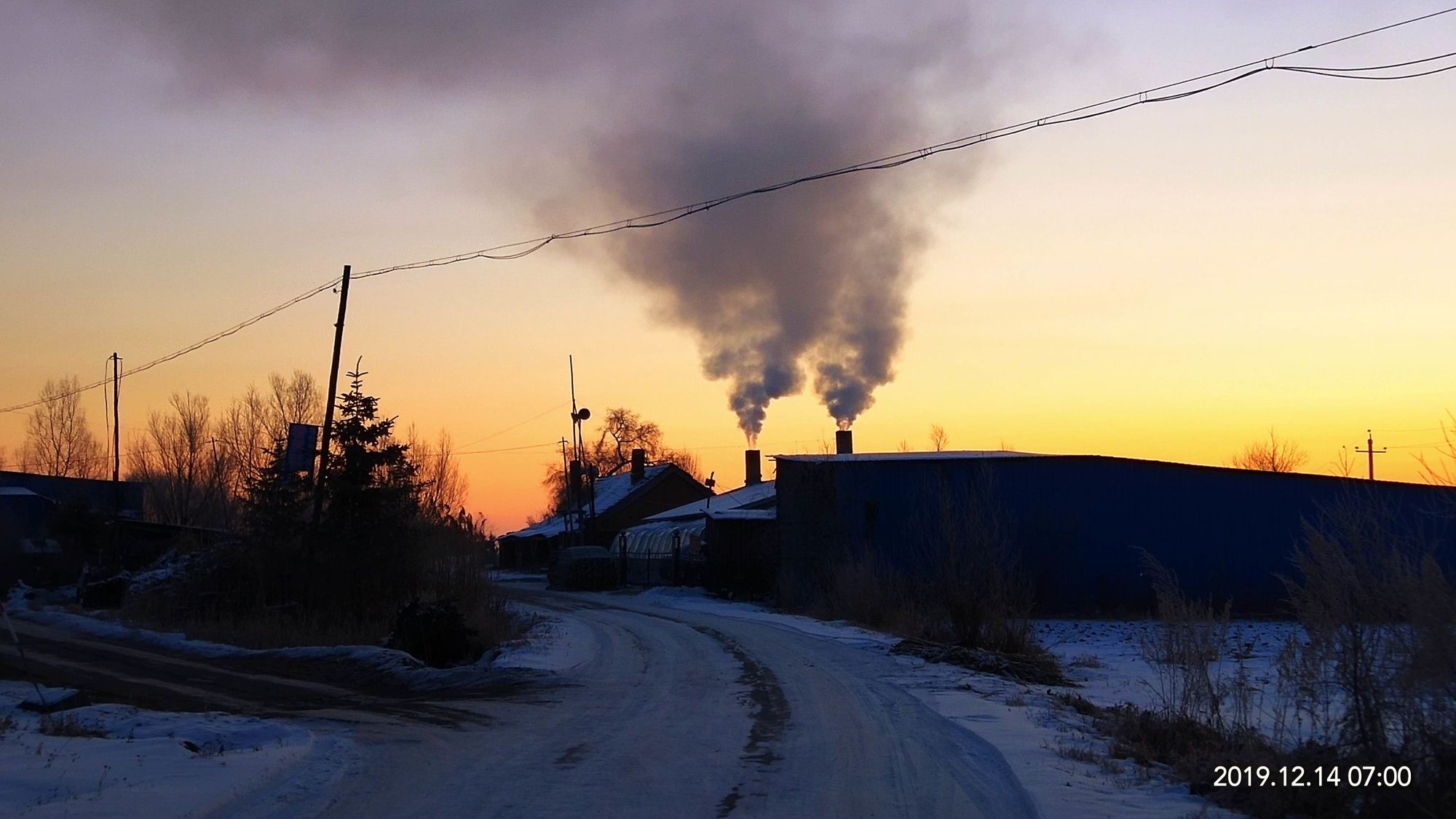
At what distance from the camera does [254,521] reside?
27.2 meters

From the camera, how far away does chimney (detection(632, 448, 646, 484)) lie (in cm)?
7731

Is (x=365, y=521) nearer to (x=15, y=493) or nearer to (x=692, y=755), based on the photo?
(x=692, y=755)

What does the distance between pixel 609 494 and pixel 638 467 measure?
9.15ft

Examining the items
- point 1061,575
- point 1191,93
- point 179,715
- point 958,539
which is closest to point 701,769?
point 179,715

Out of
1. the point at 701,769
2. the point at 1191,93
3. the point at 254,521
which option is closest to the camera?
the point at 701,769

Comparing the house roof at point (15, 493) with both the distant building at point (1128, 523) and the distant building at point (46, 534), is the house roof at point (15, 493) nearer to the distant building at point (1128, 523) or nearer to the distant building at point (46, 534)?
the distant building at point (46, 534)

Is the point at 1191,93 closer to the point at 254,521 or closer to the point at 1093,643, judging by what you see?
the point at 1093,643

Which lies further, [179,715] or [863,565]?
[863,565]

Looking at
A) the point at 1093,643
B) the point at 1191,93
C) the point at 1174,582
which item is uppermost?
the point at 1191,93

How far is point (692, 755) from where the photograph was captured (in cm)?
1031

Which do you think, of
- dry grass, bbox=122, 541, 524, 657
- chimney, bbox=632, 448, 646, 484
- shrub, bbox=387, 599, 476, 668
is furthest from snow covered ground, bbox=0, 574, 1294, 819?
chimney, bbox=632, 448, 646, 484

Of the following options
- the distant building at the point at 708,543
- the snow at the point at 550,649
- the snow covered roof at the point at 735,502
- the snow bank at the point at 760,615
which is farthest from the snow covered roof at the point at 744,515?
the snow at the point at 550,649

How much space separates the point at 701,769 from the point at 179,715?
7303mm

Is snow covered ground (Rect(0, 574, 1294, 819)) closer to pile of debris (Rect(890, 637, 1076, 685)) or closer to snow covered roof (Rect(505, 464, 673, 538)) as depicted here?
pile of debris (Rect(890, 637, 1076, 685))
